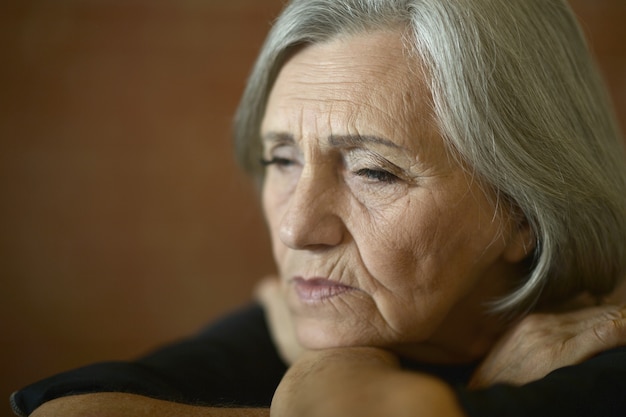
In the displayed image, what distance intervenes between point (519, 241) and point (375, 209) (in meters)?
0.36

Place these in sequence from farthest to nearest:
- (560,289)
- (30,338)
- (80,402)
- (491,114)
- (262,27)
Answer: (262,27)
(30,338)
(560,289)
(491,114)
(80,402)

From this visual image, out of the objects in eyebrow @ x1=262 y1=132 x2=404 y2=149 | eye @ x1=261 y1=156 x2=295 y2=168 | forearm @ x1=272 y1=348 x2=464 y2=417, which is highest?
eyebrow @ x1=262 y1=132 x2=404 y2=149

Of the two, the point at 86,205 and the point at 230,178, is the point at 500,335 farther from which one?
the point at 86,205

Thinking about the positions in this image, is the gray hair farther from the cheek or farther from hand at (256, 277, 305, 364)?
hand at (256, 277, 305, 364)

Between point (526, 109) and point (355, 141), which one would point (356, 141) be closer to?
point (355, 141)

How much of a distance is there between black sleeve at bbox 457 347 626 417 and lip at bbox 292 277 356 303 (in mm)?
408

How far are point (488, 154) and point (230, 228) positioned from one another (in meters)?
1.49

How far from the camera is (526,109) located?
125 centimetres

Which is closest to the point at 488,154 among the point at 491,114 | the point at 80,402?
the point at 491,114

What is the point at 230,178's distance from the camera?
98.0 inches

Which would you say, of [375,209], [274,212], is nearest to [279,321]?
[274,212]

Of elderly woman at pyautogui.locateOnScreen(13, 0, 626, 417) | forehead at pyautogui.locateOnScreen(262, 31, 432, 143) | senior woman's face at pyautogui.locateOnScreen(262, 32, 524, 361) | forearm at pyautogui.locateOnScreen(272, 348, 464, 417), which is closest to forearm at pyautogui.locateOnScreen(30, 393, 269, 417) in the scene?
elderly woman at pyautogui.locateOnScreen(13, 0, 626, 417)

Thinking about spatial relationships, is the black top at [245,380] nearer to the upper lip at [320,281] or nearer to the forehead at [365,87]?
the upper lip at [320,281]

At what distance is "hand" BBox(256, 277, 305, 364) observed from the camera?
5.44 ft
